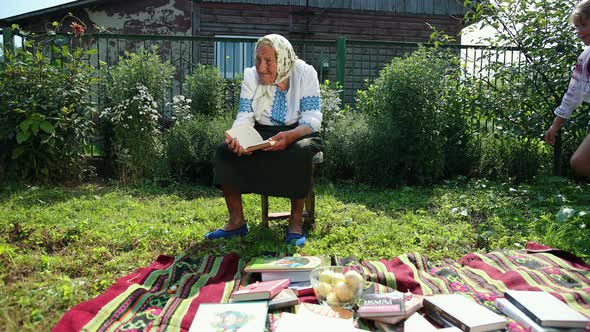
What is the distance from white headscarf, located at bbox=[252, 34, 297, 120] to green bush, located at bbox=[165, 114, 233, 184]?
2.17m

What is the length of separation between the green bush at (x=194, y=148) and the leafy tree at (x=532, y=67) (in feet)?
12.0

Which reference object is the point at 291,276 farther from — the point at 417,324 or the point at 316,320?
the point at 417,324

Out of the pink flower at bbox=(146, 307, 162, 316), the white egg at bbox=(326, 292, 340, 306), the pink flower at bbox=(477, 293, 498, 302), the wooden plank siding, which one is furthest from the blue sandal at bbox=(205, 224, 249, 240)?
the wooden plank siding

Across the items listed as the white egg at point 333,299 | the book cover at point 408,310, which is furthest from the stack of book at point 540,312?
the white egg at point 333,299

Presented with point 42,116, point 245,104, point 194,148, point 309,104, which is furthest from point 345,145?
point 42,116

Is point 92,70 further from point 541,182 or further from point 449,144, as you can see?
point 541,182

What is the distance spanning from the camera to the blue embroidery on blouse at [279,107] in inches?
141

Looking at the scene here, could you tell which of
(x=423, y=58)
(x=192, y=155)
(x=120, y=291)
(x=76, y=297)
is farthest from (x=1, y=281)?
(x=423, y=58)

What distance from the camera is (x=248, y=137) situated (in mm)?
3260

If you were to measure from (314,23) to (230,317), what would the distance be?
40.0 ft

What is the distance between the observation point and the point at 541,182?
5.48 m

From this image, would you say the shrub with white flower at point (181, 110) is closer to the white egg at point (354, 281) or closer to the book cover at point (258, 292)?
the book cover at point (258, 292)

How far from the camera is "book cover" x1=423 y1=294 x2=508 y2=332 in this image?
184cm

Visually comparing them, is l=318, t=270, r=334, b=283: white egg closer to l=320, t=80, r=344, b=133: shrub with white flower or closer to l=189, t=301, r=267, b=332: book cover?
l=189, t=301, r=267, b=332: book cover
